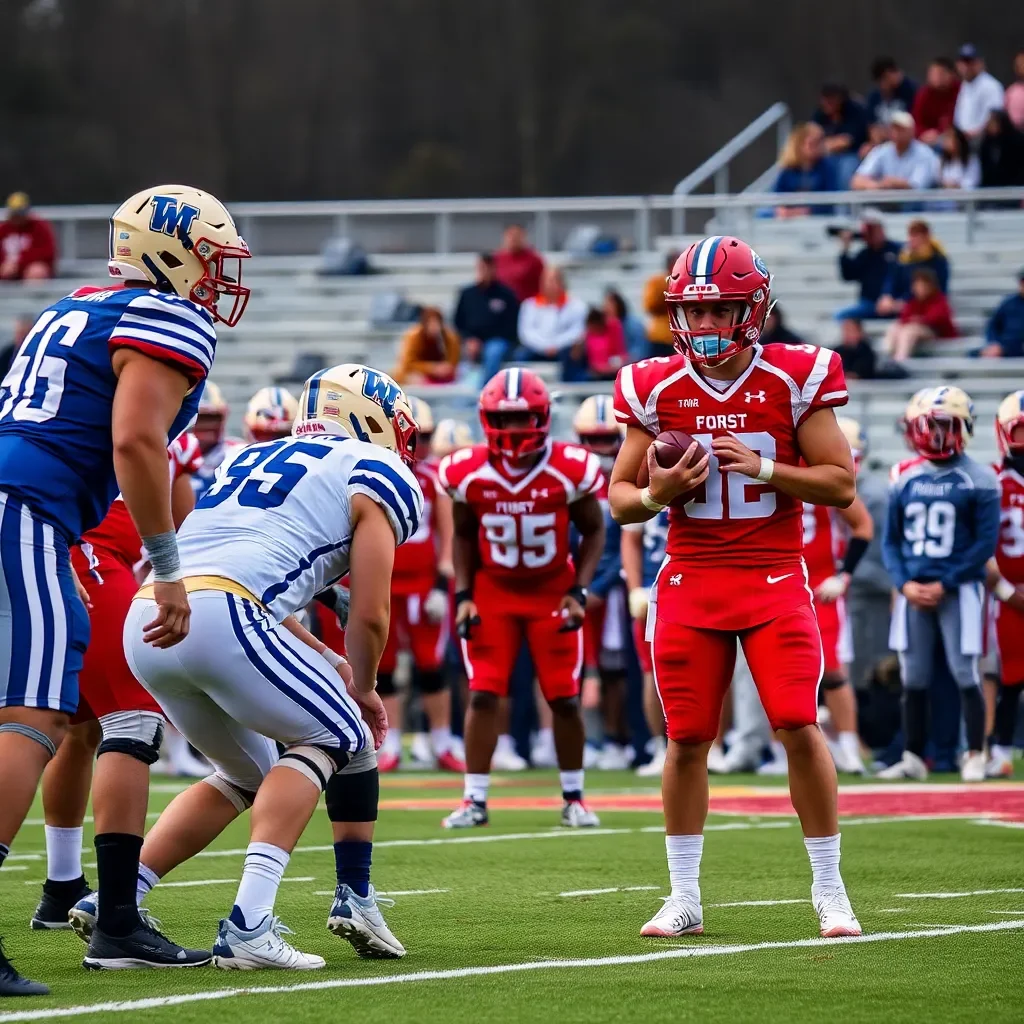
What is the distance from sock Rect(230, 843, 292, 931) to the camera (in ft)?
15.3

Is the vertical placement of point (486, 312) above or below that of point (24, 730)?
above

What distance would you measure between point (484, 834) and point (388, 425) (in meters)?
3.39

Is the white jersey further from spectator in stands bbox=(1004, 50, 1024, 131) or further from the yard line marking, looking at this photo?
spectator in stands bbox=(1004, 50, 1024, 131)

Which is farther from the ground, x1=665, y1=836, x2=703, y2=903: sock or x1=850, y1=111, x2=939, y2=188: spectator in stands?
x1=850, y1=111, x2=939, y2=188: spectator in stands

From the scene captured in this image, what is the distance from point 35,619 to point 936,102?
1442cm

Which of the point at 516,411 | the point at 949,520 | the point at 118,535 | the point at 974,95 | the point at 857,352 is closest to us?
the point at 118,535

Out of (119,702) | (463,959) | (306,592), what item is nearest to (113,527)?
(119,702)

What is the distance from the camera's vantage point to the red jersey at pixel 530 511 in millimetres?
8984

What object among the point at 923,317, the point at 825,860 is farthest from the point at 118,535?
the point at 923,317

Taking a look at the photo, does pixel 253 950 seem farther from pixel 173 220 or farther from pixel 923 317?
pixel 923 317

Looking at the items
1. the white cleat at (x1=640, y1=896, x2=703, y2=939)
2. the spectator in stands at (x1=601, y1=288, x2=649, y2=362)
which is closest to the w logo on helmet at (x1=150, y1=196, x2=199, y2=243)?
the white cleat at (x1=640, y1=896, x2=703, y2=939)

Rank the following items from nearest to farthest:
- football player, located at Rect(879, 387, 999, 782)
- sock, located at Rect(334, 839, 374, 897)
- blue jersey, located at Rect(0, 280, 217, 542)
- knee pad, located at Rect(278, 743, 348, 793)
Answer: blue jersey, located at Rect(0, 280, 217, 542), knee pad, located at Rect(278, 743, 348, 793), sock, located at Rect(334, 839, 374, 897), football player, located at Rect(879, 387, 999, 782)

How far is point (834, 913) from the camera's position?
528cm

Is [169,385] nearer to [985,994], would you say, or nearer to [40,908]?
[40,908]
